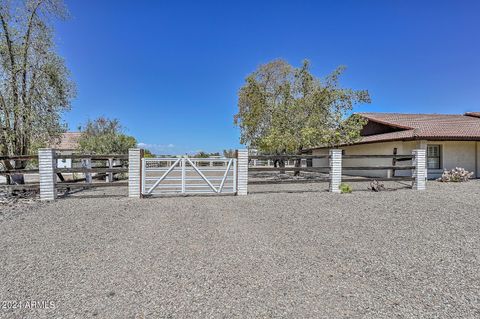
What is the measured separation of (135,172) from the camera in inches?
354

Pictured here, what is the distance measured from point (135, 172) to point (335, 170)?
7186mm

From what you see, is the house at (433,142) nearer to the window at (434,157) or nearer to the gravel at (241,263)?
the window at (434,157)

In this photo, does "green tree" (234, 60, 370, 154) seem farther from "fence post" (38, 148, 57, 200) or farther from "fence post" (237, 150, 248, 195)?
"fence post" (38, 148, 57, 200)

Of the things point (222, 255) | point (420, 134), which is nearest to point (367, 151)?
point (420, 134)

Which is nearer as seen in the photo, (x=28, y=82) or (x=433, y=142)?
(x=28, y=82)

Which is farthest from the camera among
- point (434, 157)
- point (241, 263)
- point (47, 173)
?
point (434, 157)

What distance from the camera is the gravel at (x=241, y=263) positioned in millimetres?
2703

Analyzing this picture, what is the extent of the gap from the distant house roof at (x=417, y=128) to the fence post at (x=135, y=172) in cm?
1398

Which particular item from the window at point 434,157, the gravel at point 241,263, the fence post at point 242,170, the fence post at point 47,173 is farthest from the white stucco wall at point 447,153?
the fence post at point 47,173

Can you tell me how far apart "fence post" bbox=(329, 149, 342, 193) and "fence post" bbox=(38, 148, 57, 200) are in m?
9.53

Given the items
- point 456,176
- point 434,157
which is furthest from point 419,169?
point 434,157

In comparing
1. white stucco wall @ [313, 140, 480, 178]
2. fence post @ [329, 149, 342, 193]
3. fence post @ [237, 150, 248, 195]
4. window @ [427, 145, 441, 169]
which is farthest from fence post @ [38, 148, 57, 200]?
window @ [427, 145, 441, 169]

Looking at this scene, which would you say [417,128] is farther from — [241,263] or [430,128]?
[241,263]

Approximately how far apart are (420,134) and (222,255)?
1511 cm
